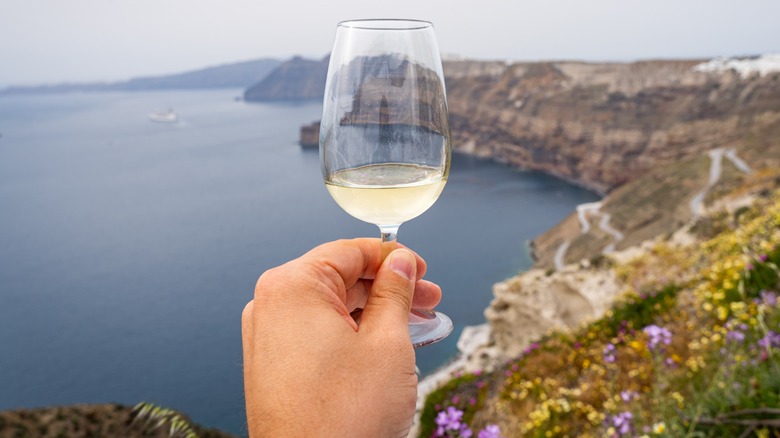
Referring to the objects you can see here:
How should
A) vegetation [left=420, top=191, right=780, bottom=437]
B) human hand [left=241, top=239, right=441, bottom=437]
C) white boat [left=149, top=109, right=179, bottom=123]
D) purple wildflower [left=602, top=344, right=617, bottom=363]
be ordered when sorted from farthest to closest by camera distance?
white boat [left=149, top=109, right=179, bottom=123] → purple wildflower [left=602, top=344, right=617, bottom=363] → vegetation [left=420, top=191, right=780, bottom=437] → human hand [left=241, top=239, right=441, bottom=437]

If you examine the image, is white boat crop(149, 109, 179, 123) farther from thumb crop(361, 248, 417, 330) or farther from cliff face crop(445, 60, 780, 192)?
thumb crop(361, 248, 417, 330)

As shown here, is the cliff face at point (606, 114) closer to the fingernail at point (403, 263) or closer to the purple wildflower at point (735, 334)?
the purple wildflower at point (735, 334)

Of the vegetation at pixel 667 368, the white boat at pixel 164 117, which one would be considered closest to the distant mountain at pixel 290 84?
the white boat at pixel 164 117

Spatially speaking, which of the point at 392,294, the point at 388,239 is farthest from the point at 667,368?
the point at 392,294

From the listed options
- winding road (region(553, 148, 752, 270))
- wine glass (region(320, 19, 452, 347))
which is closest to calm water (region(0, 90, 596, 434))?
wine glass (region(320, 19, 452, 347))

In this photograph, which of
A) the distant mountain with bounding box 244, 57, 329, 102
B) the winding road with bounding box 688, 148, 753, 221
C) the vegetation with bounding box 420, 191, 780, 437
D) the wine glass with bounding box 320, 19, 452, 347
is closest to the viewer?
the wine glass with bounding box 320, 19, 452, 347

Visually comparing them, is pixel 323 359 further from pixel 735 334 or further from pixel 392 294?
pixel 735 334

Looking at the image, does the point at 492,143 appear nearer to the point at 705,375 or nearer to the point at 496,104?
the point at 496,104

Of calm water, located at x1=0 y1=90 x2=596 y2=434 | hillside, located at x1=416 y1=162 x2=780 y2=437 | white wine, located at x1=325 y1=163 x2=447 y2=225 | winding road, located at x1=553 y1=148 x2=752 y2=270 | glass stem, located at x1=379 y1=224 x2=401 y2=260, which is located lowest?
calm water, located at x1=0 y1=90 x2=596 y2=434
